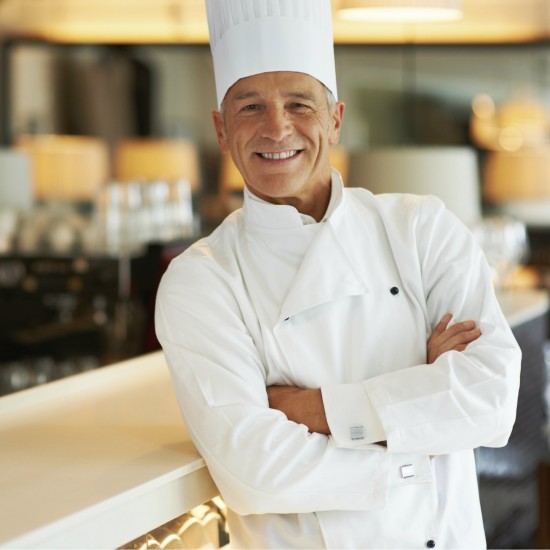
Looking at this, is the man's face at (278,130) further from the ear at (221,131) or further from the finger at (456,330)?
the finger at (456,330)

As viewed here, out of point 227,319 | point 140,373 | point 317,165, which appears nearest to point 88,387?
point 140,373

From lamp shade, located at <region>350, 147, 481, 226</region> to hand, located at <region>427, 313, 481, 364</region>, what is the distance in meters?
1.86

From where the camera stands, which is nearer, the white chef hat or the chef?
the chef

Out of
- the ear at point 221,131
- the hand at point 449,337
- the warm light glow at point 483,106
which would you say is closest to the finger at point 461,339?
the hand at point 449,337

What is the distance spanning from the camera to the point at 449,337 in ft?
5.87

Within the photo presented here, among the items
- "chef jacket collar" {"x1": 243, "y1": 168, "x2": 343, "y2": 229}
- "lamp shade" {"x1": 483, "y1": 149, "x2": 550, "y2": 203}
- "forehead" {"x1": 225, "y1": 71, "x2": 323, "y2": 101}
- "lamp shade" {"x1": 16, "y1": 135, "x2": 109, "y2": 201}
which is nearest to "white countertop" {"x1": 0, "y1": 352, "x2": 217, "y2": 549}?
"chef jacket collar" {"x1": 243, "y1": 168, "x2": 343, "y2": 229}

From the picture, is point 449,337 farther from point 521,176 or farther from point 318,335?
point 521,176

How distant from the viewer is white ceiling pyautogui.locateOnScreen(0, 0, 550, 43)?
8836mm

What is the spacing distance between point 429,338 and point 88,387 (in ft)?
2.59

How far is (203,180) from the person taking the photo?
948 centimetres

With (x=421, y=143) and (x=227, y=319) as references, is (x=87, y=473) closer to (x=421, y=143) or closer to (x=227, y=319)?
(x=227, y=319)

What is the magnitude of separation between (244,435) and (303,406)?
128 mm

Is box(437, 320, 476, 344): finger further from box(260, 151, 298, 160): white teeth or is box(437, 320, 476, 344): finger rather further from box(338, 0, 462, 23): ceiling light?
box(338, 0, 462, 23): ceiling light

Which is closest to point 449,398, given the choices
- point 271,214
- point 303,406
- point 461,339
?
point 461,339
